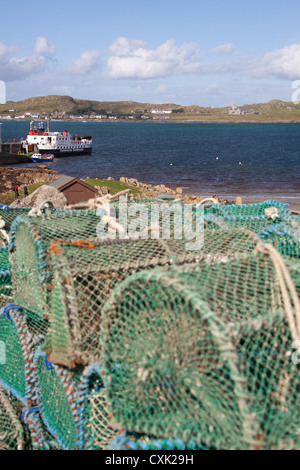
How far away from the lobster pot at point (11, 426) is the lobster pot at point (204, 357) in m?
1.25

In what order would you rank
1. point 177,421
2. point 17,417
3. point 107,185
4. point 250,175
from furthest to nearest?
point 250,175 < point 107,185 < point 17,417 < point 177,421

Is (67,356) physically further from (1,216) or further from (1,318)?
(1,216)

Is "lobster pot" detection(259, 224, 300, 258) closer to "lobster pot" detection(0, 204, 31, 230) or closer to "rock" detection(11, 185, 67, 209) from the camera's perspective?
"lobster pot" detection(0, 204, 31, 230)

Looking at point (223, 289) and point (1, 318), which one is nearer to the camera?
point (223, 289)

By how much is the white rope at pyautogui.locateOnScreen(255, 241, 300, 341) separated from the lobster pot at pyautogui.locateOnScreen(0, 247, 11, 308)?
2.28 meters

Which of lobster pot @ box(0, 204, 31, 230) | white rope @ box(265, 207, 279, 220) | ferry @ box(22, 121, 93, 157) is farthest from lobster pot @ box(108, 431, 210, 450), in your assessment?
ferry @ box(22, 121, 93, 157)

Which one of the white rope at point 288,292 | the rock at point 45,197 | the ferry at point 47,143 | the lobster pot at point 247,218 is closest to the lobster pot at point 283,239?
the lobster pot at point 247,218

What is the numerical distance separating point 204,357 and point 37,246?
1.50m

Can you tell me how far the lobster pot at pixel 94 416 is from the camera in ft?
8.46

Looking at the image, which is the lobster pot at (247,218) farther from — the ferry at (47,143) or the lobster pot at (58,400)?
the ferry at (47,143)

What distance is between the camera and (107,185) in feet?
57.4

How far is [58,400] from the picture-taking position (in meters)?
2.90
